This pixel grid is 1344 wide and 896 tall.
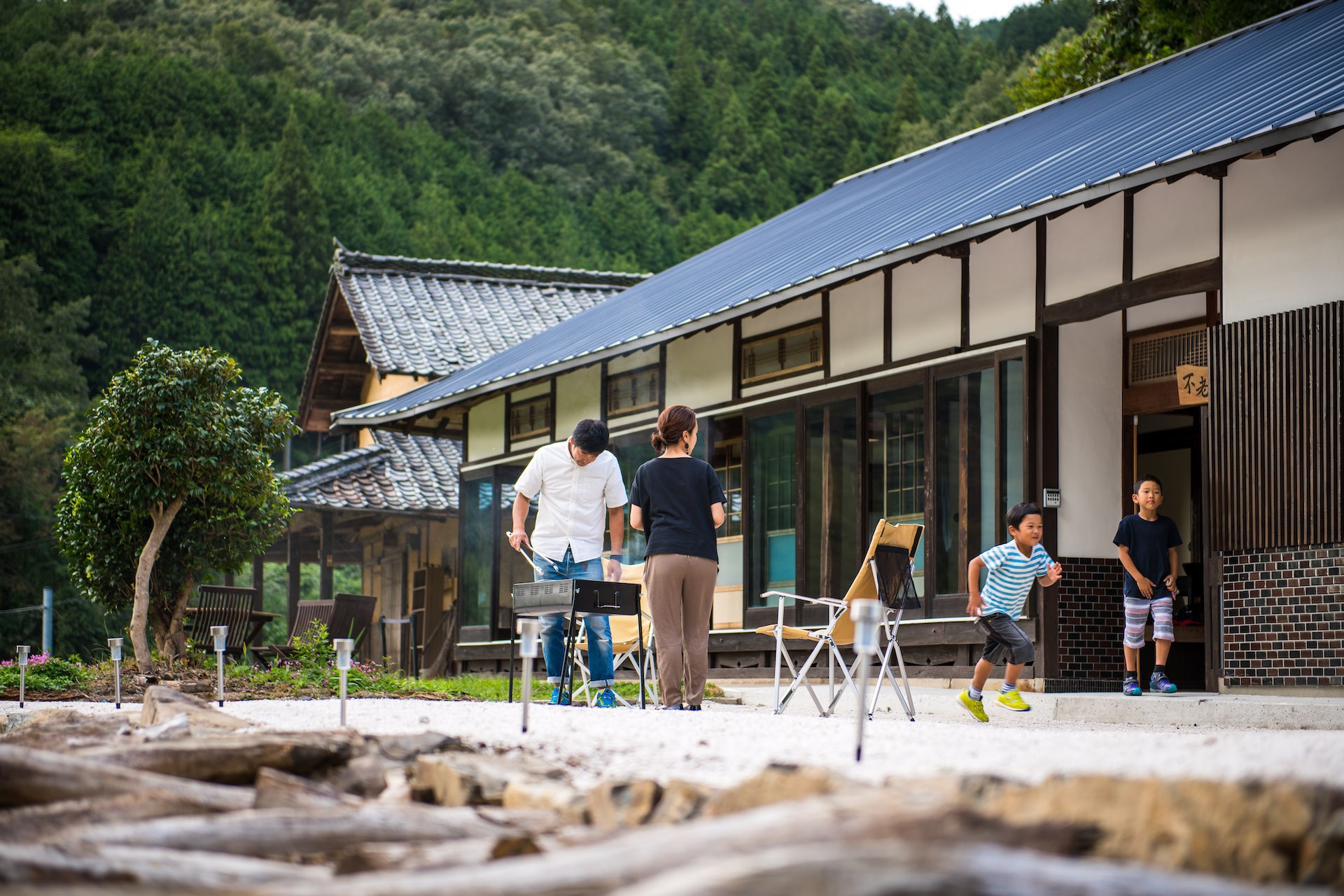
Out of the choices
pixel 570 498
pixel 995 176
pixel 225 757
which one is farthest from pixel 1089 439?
pixel 225 757

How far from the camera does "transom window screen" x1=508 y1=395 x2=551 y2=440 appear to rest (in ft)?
51.8

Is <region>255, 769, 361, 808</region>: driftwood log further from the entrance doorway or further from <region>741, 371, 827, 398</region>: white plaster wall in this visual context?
the entrance doorway

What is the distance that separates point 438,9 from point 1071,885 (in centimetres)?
5766

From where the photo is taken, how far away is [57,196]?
131 feet

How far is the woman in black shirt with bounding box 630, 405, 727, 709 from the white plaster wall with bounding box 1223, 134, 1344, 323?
3.50m

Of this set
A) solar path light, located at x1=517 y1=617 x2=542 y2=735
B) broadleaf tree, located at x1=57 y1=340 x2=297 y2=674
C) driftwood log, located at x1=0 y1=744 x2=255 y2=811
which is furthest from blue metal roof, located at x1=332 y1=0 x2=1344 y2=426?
driftwood log, located at x1=0 y1=744 x2=255 y2=811

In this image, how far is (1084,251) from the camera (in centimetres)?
977

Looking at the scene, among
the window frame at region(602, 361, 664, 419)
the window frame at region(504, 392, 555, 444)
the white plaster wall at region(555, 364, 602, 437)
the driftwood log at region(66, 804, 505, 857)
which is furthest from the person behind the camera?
the window frame at region(504, 392, 555, 444)

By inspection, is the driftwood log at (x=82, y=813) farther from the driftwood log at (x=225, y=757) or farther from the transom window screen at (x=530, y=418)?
the transom window screen at (x=530, y=418)

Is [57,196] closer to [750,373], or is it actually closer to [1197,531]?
[750,373]

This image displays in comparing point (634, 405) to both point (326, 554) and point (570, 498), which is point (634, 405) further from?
point (326, 554)

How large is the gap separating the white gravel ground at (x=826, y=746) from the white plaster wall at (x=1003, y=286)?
3801mm

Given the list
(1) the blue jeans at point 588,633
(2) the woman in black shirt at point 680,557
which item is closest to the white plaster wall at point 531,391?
(1) the blue jeans at point 588,633

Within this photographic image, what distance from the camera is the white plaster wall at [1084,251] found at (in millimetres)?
9562
